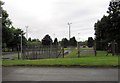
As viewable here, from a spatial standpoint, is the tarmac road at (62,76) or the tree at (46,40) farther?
the tree at (46,40)

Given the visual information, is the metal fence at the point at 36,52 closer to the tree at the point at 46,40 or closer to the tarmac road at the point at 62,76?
the tarmac road at the point at 62,76

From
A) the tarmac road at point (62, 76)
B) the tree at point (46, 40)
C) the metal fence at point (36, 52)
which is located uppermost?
the tree at point (46, 40)

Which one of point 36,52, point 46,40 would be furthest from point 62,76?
point 46,40

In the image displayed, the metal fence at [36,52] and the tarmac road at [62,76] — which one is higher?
the metal fence at [36,52]

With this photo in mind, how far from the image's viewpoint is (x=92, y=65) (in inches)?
763

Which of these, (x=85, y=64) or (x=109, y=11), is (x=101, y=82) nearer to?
(x=85, y=64)

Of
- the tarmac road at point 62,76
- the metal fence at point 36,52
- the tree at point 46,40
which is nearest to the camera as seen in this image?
the tarmac road at point 62,76

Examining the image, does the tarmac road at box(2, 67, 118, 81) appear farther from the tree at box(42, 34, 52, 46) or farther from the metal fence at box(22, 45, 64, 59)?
the tree at box(42, 34, 52, 46)

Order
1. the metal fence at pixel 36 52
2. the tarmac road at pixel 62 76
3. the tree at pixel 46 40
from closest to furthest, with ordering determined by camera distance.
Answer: the tarmac road at pixel 62 76 < the metal fence at pixel 36 52 < the tree at pixel 46 40

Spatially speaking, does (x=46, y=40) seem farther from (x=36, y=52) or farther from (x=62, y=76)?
(x=62, y=76)

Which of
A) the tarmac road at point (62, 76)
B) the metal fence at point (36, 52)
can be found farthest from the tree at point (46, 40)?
the tarmac road at point (62, 76)

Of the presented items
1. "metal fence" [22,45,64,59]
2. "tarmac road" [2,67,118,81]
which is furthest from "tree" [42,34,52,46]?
"tarmac road" [2,67,118,81]

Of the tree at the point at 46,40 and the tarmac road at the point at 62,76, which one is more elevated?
the tree at the point at 46,40

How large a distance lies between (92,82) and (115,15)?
1293 inches
